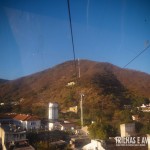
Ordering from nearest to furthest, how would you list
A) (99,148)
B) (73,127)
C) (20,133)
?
(99,148) → (20,133) → (73,127)

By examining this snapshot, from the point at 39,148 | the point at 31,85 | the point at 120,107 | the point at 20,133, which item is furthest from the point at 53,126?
the point at 31,85

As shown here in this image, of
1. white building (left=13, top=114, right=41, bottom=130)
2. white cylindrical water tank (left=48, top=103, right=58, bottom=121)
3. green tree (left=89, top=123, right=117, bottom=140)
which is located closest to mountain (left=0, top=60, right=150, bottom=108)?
white cylindrical water tank (left=48, top=103, right=58, bottom=121)

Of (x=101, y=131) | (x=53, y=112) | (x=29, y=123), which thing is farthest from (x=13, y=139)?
(x=53, y=112)

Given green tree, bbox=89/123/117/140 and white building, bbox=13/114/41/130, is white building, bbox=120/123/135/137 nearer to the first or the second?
green tree, bbox=89/123/117/140

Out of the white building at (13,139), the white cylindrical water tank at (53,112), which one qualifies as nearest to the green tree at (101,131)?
the white building at (13,139)

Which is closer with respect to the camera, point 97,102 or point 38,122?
point 38,122

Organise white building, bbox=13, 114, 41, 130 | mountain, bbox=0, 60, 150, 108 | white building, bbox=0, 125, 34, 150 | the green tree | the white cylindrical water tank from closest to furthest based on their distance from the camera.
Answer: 1. white building, bbox=0, 125, 34, 150
2. the green tree
3. white building, bbox=13, 114, 41, 130
4. the white cylindrical water tank
5. mountain, bbox=0, 60, 150, 108

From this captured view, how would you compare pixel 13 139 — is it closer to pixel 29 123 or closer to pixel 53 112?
→ pixel 29 123

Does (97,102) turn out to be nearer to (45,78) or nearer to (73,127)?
(73,127)
